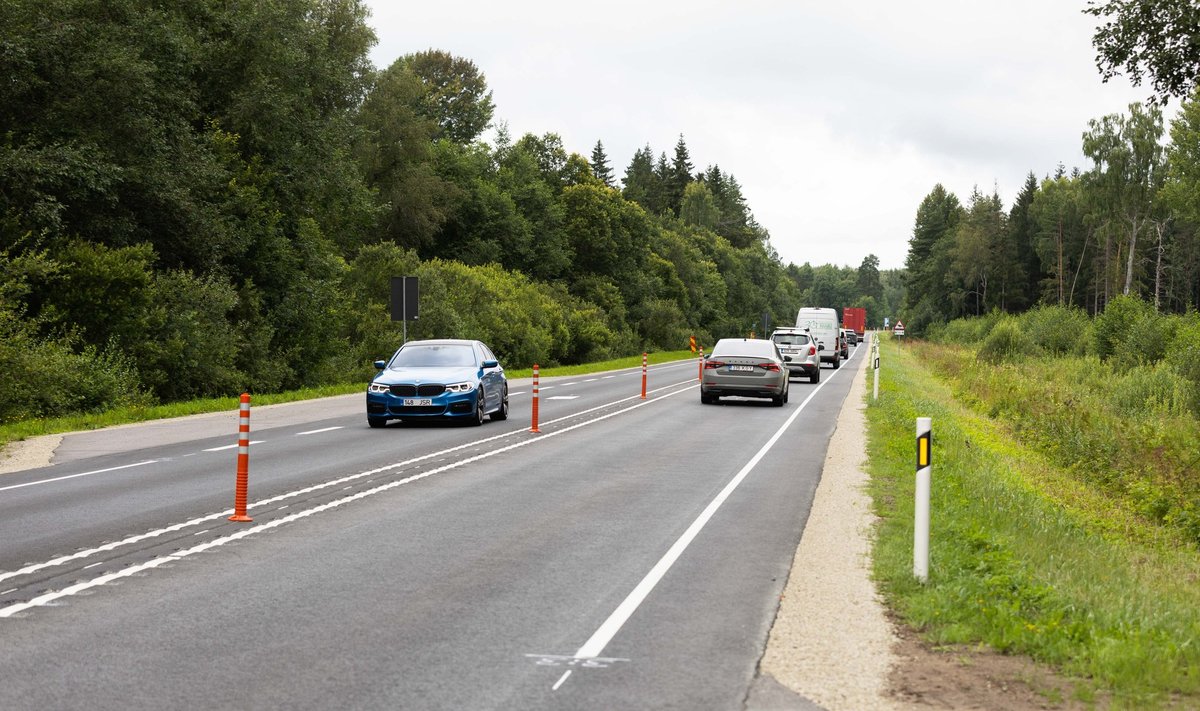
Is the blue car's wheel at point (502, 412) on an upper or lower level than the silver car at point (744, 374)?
lower

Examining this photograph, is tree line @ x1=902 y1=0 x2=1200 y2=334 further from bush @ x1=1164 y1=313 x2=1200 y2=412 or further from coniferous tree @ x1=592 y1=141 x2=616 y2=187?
coniferous tree @ x1=592 y1=141 x2=616 y2=187

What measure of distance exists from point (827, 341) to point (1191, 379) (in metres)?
23.2

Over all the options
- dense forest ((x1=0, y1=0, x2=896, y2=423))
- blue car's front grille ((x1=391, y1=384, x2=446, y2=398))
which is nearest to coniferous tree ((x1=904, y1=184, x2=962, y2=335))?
dense forest ((x1=0, y1=0, x2=896, y2=423))

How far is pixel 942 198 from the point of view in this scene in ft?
525

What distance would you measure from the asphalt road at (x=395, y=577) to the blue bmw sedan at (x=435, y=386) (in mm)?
3525

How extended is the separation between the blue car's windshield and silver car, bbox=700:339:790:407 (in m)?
7.80

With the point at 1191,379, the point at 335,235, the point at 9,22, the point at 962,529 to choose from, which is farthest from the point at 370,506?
the point at 335,235

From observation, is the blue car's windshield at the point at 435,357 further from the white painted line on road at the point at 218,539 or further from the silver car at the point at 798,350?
the silver car at the point at 798,350

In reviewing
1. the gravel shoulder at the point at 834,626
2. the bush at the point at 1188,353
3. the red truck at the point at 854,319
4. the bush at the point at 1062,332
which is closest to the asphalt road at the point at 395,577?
the gravel shoulder at the point at 834,626

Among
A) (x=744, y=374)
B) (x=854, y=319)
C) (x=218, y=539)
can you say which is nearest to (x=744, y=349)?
(x=744, y=374)

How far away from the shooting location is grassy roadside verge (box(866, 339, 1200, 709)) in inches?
217

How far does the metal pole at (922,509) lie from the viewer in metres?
7.58

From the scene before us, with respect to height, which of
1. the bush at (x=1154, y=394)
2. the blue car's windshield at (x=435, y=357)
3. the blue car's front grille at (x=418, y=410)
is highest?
the blue car's windshield at (x=435, y=357)

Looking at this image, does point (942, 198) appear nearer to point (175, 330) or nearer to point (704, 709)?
point (175, 330)
